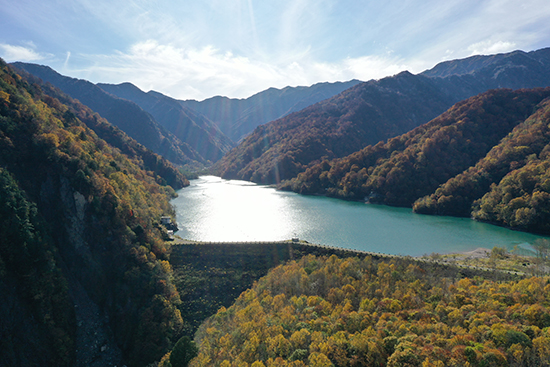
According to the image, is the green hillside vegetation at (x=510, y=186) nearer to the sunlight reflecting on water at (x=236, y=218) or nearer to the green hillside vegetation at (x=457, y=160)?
the green hillside vegetation at (x=457, y=160)

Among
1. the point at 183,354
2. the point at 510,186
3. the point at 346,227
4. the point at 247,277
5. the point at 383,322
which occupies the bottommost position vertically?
the point at 183,354

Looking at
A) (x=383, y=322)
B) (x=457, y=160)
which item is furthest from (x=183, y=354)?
(x=457, y=160)

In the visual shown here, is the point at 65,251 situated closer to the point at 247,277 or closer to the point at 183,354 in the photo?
the point at 183,354

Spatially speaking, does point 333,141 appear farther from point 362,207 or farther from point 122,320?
point 122,320

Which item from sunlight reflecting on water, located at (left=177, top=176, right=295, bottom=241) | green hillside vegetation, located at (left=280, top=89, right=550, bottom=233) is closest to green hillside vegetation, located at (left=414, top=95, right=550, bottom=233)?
green hillside vegetation, located at (left=280, top=89, right=550, bottom=233)

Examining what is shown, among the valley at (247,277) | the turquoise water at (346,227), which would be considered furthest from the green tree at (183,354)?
the turquoise water at (346,227)

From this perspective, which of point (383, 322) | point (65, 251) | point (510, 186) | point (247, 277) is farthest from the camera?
point (510, 186)

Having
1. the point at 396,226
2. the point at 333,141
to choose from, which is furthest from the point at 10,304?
the point at 333,141
